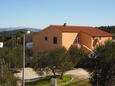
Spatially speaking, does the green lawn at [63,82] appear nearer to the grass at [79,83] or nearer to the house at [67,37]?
the grass at [79,83]

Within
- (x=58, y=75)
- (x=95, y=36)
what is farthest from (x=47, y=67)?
(x=95, y=36)

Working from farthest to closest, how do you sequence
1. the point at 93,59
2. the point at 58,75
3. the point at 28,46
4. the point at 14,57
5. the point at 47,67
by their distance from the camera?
1. the point at 28,46
2. the point at 14,57
3. the point at 58,75
4. the point at 47,67
5. the point at 93,59

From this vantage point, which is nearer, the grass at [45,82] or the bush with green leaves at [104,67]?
the bush with green leaves at [104,67]

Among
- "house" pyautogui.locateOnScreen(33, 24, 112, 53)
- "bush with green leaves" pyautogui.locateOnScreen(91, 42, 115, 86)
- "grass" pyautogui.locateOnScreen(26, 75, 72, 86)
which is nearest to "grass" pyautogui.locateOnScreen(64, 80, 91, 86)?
"grass" pyautogui.locateOnScreen(26, 75, 72, 86)

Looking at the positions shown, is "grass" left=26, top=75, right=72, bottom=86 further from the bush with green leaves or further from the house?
the bush with green leaves

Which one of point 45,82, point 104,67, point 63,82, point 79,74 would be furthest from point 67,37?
point 104,67

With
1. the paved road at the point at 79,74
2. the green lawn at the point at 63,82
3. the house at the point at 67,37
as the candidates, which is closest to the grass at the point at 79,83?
the green lawn at the point at 63,82

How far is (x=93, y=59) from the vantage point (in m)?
21.8

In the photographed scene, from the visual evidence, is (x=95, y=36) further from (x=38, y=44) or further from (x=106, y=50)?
(x=106, y=50)

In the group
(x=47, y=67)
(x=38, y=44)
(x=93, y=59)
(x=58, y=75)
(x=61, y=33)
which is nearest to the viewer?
(x=93, y=59)

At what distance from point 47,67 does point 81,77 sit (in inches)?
233

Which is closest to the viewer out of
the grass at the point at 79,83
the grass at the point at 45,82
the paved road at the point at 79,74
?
the grass at the point at 79,83

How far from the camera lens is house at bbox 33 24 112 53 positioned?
53344 millimetres

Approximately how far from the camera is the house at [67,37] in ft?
175
